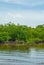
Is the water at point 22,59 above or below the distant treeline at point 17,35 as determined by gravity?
below

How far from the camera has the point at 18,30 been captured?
84.8 meters

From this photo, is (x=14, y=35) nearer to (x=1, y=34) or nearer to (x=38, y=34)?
(x=1, y=34)

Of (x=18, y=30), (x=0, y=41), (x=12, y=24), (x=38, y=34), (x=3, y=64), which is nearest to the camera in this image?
(x=3, y=64)

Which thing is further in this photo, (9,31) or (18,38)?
(9,31)

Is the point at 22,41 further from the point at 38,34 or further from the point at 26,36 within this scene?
the point at 38,34

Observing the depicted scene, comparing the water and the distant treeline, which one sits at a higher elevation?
the distant treeline

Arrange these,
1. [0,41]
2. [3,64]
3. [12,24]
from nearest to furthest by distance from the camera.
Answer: [3,64], [0,41], [12,24]

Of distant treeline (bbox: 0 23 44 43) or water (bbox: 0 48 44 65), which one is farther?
distant treeline (bbox: 0 23 44 43)

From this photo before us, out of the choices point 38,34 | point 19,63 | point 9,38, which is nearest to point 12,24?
point 38,34

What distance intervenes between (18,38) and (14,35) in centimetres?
200

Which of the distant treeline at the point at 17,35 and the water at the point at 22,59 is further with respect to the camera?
the distant treeline at the point at 17,35

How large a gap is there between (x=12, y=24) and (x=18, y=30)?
14.4 meters

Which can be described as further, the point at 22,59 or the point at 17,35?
the point at 17,35

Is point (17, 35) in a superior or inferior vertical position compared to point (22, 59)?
superior
